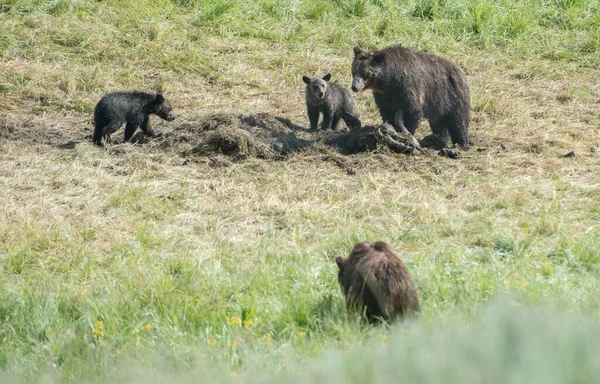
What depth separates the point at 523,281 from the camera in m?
5.80

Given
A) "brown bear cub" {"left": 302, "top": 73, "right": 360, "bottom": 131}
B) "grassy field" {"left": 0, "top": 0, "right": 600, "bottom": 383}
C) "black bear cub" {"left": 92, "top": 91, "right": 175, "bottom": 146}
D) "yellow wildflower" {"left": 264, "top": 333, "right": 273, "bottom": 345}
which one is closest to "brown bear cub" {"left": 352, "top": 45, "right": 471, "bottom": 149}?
"grassy field" {"left": 0, "top": 0, "right": 600, "bottom": 383}

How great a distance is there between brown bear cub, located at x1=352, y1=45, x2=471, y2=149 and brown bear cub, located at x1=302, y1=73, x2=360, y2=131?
97 cm

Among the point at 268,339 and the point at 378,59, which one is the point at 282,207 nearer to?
the point at 378,59

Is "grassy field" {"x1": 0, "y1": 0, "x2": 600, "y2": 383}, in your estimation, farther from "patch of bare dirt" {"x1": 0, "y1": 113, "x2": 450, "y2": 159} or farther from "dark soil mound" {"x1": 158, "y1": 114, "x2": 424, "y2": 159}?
"dark soil mound" {"x1": 158, "y1": 114, "x2": 424, "y2": 159}

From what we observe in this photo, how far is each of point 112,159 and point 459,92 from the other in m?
4.84

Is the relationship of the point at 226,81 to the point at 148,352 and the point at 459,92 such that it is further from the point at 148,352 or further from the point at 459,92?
the point at 148,352

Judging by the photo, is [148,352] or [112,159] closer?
[148,352]

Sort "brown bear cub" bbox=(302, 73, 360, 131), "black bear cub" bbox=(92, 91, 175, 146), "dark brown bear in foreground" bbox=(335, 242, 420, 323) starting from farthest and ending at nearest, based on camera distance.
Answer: "brown bear cub" bbox=(302, 73, 360, 131) < "black bear cub" bbox=(92, 91, 175, 146) < "dark brown bear in foreground" bbox=(335, 242, 420, 323)

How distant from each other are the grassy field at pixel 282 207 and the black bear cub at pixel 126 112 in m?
0.38

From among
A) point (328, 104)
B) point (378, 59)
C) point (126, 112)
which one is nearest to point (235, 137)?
point (126, 112)

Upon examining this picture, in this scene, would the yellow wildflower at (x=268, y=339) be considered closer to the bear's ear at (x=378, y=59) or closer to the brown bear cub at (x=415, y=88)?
the brown bear cub at (x=415, y=88)

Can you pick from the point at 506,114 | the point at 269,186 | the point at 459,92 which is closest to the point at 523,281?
the point at 269,186

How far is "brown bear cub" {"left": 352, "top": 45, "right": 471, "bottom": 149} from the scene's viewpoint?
11.0 meters

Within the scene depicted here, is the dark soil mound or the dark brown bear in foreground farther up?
the dark brown bear in foreground
